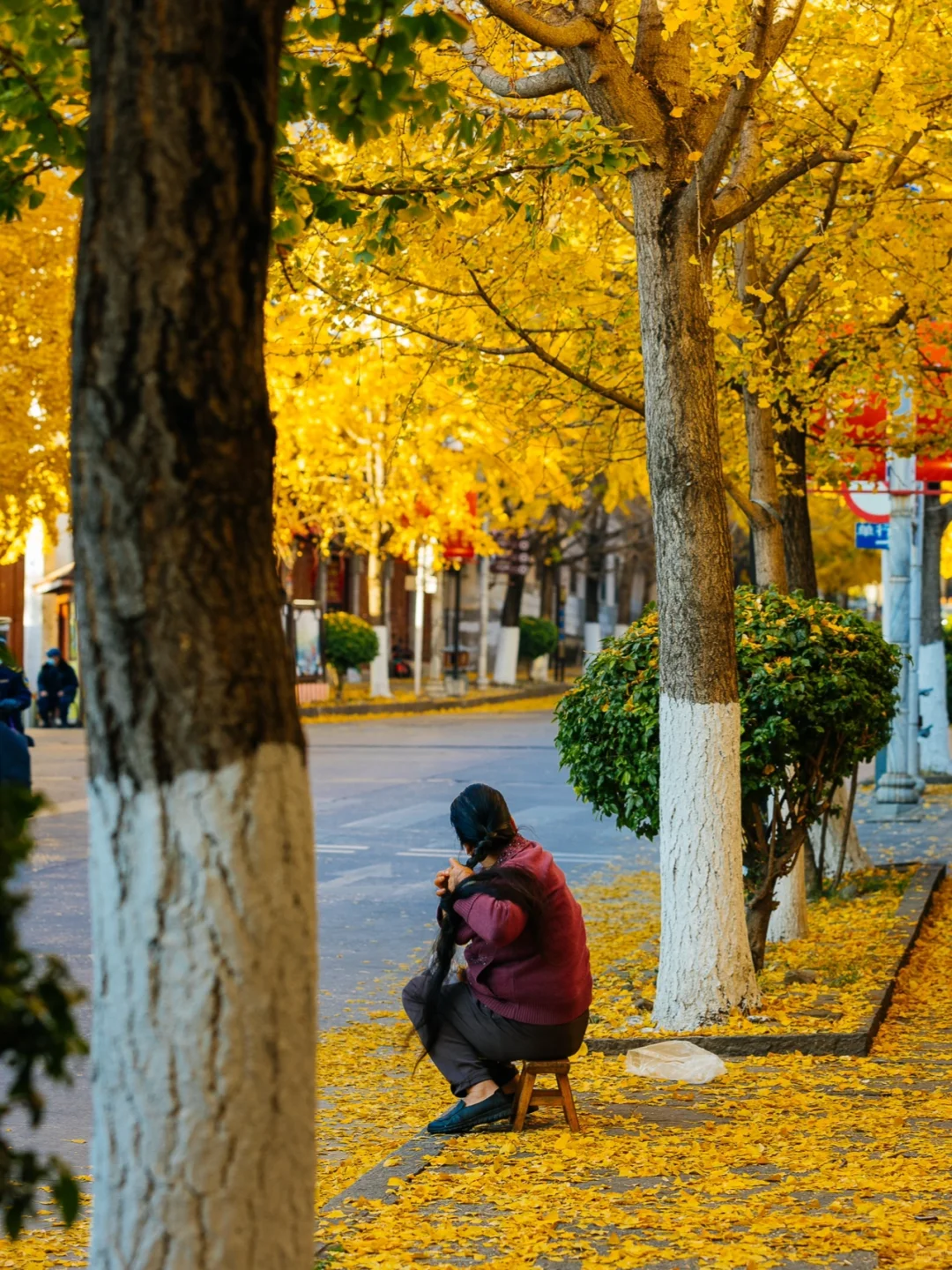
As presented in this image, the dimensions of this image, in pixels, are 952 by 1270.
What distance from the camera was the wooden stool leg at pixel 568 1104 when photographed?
6.30m

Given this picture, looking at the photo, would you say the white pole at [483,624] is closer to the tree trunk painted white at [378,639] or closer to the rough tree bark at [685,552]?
the tree trunk painted white at [378,639]

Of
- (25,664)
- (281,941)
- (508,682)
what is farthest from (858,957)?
(508,682)

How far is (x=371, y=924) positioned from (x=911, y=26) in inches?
269

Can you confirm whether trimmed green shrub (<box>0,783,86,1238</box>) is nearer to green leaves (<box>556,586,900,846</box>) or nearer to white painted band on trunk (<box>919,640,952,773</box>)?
green leaves (<box>556,586,900,846</box>)

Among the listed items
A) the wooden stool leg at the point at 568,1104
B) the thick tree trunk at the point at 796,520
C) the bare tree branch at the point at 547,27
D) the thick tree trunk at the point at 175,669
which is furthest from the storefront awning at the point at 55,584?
the thick tree trunk at the point at 175,669

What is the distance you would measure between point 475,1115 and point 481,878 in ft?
3.08

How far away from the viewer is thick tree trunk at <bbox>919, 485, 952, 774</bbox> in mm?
23125

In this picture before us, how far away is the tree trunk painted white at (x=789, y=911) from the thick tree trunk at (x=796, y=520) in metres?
3.53

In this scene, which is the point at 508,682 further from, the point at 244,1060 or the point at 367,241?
the point at 244,1060

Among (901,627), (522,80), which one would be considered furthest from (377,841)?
(522,80)

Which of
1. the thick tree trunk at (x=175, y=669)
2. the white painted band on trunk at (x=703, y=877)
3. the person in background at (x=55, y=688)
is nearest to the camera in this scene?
the thick tree trunk at (x=175, y=669)

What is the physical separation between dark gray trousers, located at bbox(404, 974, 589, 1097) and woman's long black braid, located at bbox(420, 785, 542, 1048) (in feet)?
0.34

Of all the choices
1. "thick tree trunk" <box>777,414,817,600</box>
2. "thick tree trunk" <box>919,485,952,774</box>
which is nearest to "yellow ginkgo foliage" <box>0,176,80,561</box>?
"thick tree trunk" <box>919,485,952,774</box>

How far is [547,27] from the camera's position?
7977mm
